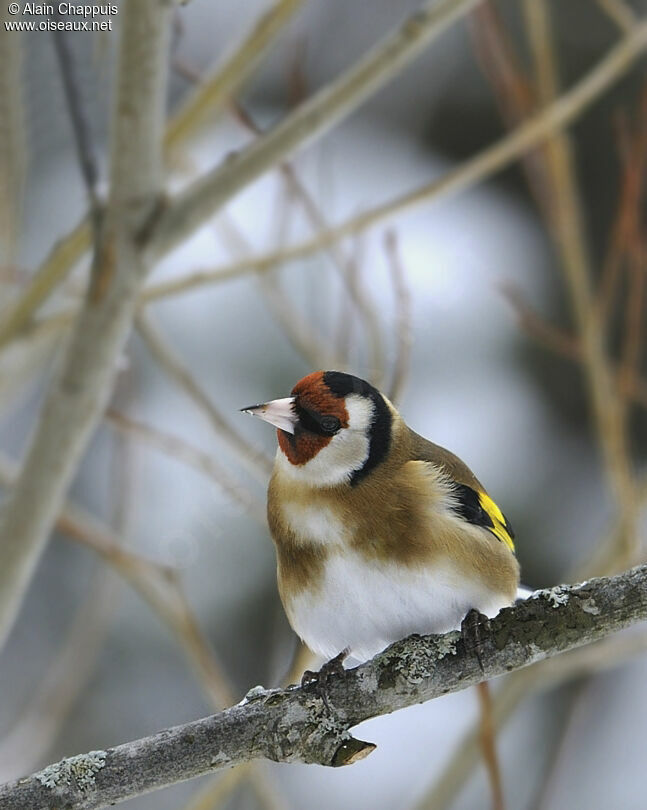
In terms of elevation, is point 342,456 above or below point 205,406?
below

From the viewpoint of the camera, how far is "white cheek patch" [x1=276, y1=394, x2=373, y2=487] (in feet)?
7.32

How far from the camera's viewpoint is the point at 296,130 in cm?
235

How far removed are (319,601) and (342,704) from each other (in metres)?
0.39

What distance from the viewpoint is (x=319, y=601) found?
222 centimetres

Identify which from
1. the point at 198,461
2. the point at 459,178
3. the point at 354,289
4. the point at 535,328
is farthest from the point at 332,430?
the point at 535,328

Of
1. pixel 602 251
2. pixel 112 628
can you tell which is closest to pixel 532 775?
pixel 112 628

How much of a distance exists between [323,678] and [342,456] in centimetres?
51

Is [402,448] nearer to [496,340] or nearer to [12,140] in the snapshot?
[12,140]

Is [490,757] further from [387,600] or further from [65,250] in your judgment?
[65,250]

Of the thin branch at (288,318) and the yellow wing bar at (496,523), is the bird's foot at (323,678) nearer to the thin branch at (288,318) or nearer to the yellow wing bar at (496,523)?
the yellow wing bar at (496,523)

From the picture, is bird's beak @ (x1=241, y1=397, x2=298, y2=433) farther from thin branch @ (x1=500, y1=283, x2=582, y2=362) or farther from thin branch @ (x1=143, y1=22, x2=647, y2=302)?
thin branch @ (x1=500, y1=283, x2=582, y2=362)

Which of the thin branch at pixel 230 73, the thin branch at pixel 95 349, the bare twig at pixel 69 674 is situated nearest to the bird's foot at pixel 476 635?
the thin branch at pixel 95 349

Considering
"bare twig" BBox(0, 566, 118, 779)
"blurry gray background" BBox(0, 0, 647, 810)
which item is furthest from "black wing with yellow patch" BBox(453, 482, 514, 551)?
"blurry gray background" BBox(0, 0, 647, 810)

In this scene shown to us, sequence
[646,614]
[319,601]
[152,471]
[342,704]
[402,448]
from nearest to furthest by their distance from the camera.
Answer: [646,614] < [342,704] < [319,601] < [402,448] < [152,471]
